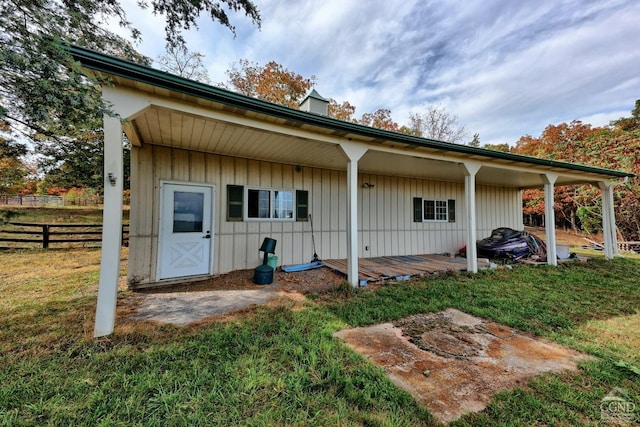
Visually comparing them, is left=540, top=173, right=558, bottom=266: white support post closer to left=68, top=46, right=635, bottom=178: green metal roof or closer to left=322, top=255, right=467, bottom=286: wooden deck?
left=322, top=255, right=467, bottom=286: wooden deck

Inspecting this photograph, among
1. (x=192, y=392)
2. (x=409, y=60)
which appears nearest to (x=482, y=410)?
(x=192, y=392)

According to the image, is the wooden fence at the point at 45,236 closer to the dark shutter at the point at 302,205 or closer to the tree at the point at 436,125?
the dark shutter at the point at 302,205

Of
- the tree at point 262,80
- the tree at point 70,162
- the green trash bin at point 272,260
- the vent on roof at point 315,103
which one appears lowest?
the green trash bin at point 272,260

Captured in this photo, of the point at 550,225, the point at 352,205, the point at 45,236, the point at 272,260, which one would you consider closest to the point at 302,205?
the point at 272,260

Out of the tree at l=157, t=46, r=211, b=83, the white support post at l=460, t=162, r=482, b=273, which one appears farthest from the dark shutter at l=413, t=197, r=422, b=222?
the tree at l=157, t=46, r=211, b=83

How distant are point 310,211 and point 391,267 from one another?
246 cm

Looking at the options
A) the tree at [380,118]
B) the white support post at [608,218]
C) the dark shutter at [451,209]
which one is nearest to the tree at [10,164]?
the dark shutter at [451,209]

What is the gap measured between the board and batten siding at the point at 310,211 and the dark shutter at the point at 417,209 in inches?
5.5

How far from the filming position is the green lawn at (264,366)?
166cm

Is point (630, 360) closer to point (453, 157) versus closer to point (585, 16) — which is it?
point (453, 157)

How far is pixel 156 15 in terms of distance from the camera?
3.63 meters

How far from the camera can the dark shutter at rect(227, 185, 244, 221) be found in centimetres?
548

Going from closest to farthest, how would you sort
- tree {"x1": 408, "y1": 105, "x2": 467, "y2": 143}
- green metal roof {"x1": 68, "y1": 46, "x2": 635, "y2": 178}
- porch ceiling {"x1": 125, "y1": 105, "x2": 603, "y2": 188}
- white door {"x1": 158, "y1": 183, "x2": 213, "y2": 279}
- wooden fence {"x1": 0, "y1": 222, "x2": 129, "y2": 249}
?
green metal roof {"x1": 68, "y1": 46, "x2": 635, "y2": 178}
porch ceiling {"x1": 125, "y1": 105, "x2": 603, "y2": 188}
white door {"x1": 158, "y1": 183, "x2": 213, "y2": 279}
wooden fence {"x1": 0, "y1": 222, "x2": 129, "y2": 249}
tree {"x1": 408, "y1": 105, "x2": 467, "y2": 143}
